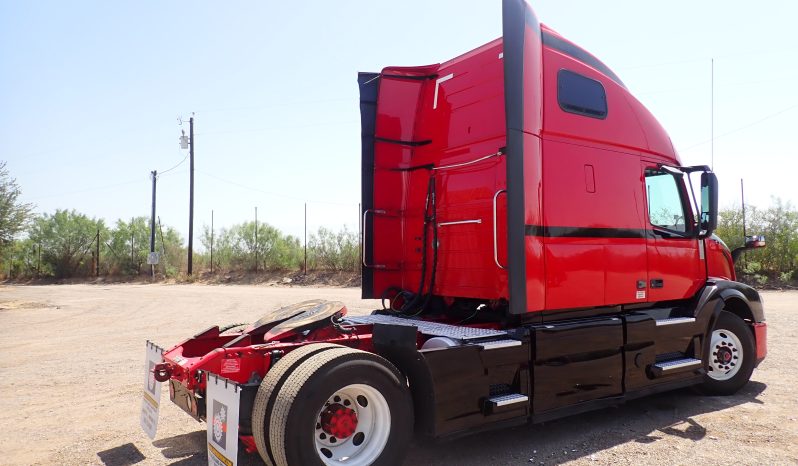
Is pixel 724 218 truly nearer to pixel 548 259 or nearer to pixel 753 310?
pixel 753 310

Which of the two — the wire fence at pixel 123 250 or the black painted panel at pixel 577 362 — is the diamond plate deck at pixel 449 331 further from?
the wire fence at pixel 123 250

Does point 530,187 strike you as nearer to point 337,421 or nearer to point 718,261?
point 337,421

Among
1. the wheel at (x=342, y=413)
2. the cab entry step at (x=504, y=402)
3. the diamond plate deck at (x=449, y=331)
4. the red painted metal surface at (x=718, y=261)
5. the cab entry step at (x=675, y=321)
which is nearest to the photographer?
the wheel at (x=342, y=413)

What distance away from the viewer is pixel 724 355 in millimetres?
6086

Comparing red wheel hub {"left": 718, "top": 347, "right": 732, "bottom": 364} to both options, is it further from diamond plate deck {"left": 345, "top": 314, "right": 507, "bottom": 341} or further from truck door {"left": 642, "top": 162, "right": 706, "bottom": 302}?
diamond plate deck {"left": 345, "top": 314, "right": 507, "bottom": 341}

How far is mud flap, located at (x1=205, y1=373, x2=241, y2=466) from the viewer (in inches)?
130

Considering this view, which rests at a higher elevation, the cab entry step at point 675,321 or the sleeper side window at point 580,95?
the sleeper side window at point 580,95

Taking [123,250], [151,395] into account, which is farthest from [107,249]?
[151,395]

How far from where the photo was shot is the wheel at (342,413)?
10.6 feet

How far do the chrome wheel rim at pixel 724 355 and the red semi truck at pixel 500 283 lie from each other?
0.9 inches

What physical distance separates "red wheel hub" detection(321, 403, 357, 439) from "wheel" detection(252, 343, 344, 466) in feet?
1.16

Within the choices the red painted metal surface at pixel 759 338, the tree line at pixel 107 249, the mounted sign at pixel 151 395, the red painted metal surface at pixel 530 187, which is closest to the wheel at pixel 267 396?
the mounted sign at pixel 151 395

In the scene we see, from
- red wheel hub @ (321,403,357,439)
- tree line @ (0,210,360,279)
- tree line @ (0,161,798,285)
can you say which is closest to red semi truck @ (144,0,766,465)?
red wheel hub @ (321,403,357,439)

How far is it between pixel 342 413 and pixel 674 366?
3460 mm
